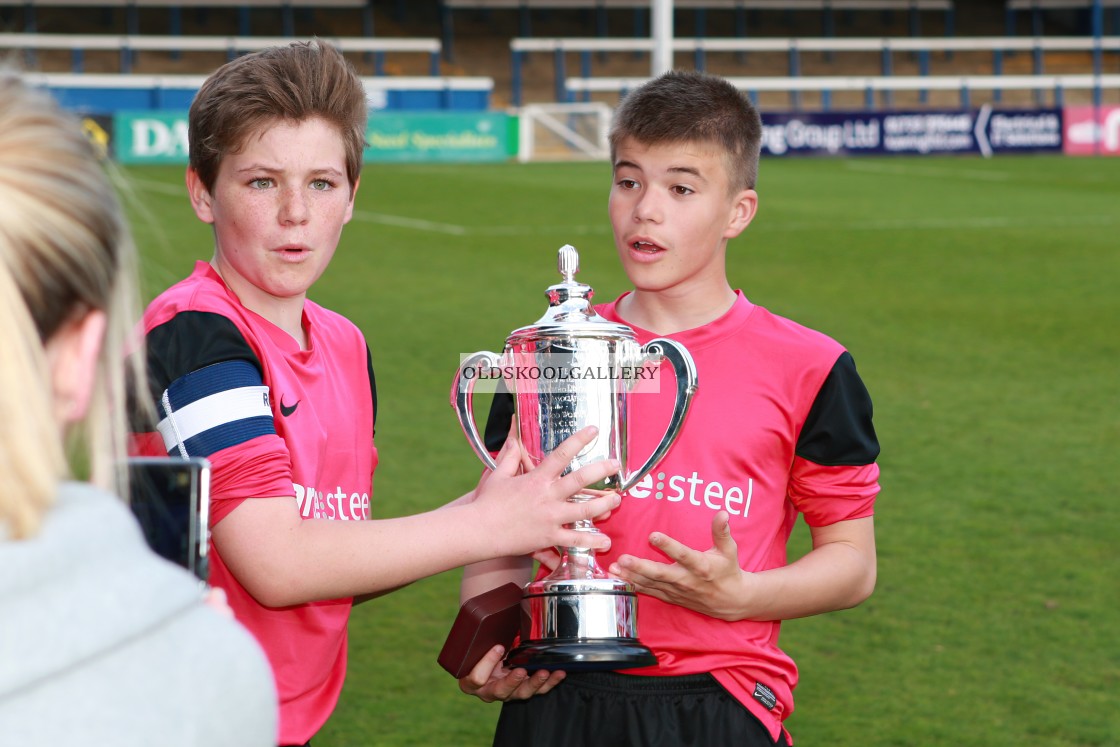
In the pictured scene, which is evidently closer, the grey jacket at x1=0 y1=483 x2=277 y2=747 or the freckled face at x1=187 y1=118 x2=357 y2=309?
the grey jacket at x1=0 y1=483 x2=277 y2=747

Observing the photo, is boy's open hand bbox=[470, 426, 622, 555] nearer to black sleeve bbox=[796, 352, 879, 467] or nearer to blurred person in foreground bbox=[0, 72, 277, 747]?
black sleeve bbox=[796, 352, 879, 467]

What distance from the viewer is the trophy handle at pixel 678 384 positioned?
67.7 inches

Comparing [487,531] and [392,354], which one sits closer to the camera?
[487,531]

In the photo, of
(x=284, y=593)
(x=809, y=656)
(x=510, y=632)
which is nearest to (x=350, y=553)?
(x=284, y=593)

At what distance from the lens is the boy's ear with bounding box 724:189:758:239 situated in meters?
2.04

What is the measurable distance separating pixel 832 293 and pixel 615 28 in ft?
104

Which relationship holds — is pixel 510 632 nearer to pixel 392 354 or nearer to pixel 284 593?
pixel 284 593

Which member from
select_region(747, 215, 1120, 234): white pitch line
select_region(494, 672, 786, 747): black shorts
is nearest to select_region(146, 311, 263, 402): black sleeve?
select_region(494, 672, 786, 747): black shorts

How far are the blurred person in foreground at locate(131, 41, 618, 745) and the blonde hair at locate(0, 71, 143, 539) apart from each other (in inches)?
20.9

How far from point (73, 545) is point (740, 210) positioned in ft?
4.53

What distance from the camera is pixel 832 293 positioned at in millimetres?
9484

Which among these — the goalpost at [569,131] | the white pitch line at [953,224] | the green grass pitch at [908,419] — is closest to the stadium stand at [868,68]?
the goalpost at [569,131]

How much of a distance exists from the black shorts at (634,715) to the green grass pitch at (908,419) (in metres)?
0.87

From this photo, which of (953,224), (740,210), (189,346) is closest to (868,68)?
(953,224)
